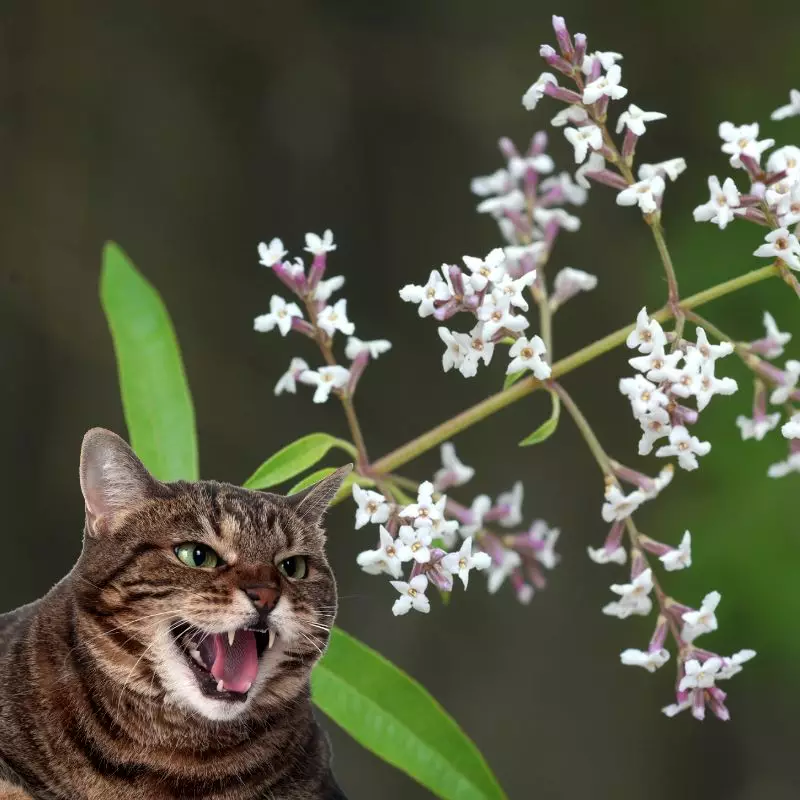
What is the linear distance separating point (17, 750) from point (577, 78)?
0.84m

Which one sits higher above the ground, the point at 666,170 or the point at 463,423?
the point at 666,170

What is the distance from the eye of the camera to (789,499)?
2.57m

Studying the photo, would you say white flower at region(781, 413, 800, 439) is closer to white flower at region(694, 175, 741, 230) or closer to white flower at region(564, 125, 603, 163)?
white flower at region(694, 175, 741, 230)

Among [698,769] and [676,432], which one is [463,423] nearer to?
[676,432]

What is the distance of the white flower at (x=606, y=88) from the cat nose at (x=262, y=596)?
0.55 meters

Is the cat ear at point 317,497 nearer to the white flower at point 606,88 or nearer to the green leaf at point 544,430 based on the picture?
the green leaf at point 544,430

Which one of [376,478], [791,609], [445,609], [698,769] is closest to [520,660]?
[445,609]

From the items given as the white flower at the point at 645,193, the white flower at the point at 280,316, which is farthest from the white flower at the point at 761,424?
the white flower at the point at 280,316

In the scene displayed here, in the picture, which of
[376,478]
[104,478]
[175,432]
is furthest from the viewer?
[175,432]

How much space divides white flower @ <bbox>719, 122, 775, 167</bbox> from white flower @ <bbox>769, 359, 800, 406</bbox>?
21 centimetres

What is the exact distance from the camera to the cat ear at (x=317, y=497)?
1067 mm

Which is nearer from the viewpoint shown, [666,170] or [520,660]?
[666,170]

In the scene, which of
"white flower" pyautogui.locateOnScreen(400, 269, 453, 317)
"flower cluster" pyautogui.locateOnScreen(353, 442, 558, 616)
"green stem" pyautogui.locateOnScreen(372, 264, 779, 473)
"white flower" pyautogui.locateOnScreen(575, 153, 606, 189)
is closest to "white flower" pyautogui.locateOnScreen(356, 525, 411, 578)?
"flower cluster" pyautogui.locateOnScreen(353, 442, 558, 616)

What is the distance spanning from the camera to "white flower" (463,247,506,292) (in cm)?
103
